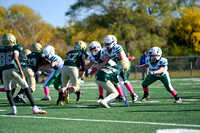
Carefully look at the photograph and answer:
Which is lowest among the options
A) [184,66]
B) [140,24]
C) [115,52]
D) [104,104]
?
[104,104]

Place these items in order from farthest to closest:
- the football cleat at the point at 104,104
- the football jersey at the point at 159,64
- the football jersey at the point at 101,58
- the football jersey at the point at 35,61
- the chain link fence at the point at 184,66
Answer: the chain link fence at the point at 184,66, the football jersey at the point at 35,61, the football jersey at the point at 159,64, the football jersey at the point at 101,58, the football cleat at the point at 104,104

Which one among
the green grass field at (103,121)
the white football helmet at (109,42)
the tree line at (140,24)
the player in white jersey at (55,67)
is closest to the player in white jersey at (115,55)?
the white football helmet at (109,42)

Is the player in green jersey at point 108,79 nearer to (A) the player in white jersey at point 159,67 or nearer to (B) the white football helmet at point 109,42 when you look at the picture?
(B) the white football helmet at point 109,42

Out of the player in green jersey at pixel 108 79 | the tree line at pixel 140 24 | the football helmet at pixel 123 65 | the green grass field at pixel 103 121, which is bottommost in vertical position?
the green grass field at pixel 103 121

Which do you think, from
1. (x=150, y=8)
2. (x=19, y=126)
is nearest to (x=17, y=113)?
(x=19, y=126)

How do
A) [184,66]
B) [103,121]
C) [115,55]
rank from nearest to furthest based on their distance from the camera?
[103,121], [115,55], [184,66]

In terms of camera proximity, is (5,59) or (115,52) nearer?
(5,59)

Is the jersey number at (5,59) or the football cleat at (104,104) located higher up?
the jersey number at (5,59)

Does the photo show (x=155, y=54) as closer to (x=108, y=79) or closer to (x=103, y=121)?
(x=108, y=79)

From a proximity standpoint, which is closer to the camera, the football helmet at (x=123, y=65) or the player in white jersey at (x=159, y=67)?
the football helmet at (x=123, y=65)

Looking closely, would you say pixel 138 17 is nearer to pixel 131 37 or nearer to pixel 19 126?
pixel 131 37

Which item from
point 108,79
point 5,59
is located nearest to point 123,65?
point 108,79

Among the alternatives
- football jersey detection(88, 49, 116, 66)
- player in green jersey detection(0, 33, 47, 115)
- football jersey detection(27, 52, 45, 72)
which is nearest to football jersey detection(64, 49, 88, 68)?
football jersey detection(88, 49, 116, 66)

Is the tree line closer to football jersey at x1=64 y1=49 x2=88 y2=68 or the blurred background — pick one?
the blurred background
